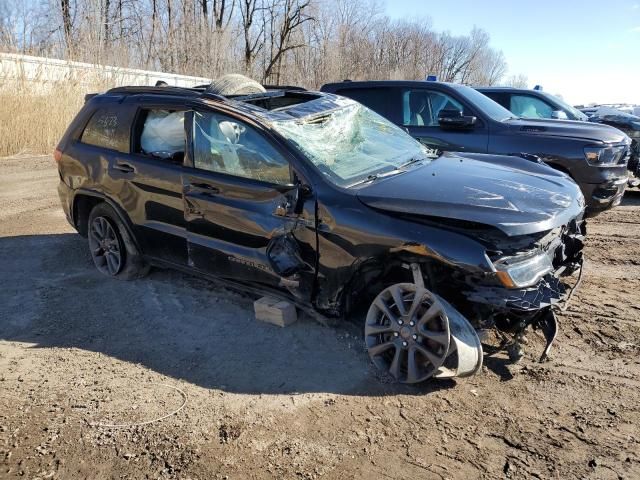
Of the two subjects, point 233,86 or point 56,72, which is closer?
point 233,86

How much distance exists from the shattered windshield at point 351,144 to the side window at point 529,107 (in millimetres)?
5473

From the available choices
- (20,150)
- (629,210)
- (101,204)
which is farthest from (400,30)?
(101,204)

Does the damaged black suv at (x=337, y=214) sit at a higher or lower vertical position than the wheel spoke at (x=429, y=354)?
higher

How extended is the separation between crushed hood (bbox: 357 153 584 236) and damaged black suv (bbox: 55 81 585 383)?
13 millimetres

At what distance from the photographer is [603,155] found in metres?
6.23

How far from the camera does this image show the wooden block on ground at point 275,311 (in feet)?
13.1

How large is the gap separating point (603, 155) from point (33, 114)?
1348 cm

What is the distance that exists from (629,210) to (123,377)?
759 cm

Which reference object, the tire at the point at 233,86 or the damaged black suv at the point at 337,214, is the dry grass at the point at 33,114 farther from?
the tire at the point at 233,86

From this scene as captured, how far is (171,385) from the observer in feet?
11.0

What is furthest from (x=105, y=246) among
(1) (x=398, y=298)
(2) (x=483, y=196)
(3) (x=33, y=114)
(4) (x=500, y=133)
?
(3) (x=33, y=114)

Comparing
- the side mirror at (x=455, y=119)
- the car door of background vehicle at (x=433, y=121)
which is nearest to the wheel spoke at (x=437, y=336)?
the car door of background vehicle at (x=433, y=121)

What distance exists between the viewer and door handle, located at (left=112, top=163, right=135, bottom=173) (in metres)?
4.59

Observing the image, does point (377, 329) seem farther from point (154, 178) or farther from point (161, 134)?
point (161, 134)
